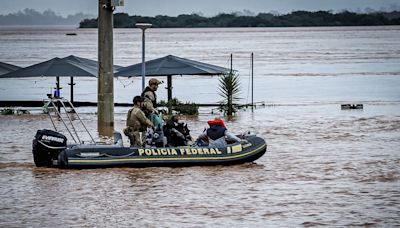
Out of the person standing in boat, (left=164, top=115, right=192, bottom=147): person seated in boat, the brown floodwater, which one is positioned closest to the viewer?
the brown floodwater

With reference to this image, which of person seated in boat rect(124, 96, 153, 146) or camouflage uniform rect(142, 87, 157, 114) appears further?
camouflage uniform rect(142, 87, 157, 114)

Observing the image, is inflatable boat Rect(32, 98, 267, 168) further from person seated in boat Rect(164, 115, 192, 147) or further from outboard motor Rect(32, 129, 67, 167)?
person seated in boat Rect(164, 115, 192, 147)

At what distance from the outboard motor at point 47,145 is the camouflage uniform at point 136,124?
57.0 inches

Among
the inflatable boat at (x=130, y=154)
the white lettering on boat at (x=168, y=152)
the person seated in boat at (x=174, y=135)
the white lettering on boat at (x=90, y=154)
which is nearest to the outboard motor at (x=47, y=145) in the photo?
the inflatable boat at (x=130, y=154)

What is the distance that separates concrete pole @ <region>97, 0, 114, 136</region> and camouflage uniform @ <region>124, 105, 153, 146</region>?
236 inches

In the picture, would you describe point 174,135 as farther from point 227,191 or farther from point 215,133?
point 227,191

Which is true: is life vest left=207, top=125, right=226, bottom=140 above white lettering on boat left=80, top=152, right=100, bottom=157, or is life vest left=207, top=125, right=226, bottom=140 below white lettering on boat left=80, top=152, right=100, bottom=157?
above

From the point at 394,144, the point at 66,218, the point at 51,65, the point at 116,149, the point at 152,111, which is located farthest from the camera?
the point at 51,65

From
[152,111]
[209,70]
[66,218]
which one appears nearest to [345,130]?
[209,70]

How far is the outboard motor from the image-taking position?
21484 millimetres

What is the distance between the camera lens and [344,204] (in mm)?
18172

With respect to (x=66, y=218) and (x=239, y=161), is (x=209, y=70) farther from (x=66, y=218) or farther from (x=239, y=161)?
(x=66, y=218)

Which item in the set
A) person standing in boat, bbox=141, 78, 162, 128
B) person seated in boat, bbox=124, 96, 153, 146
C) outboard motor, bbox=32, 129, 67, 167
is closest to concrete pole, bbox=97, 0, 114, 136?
person standing in boat, bbox=141, 78, 162, 128

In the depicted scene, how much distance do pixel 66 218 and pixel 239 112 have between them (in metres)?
20.3
